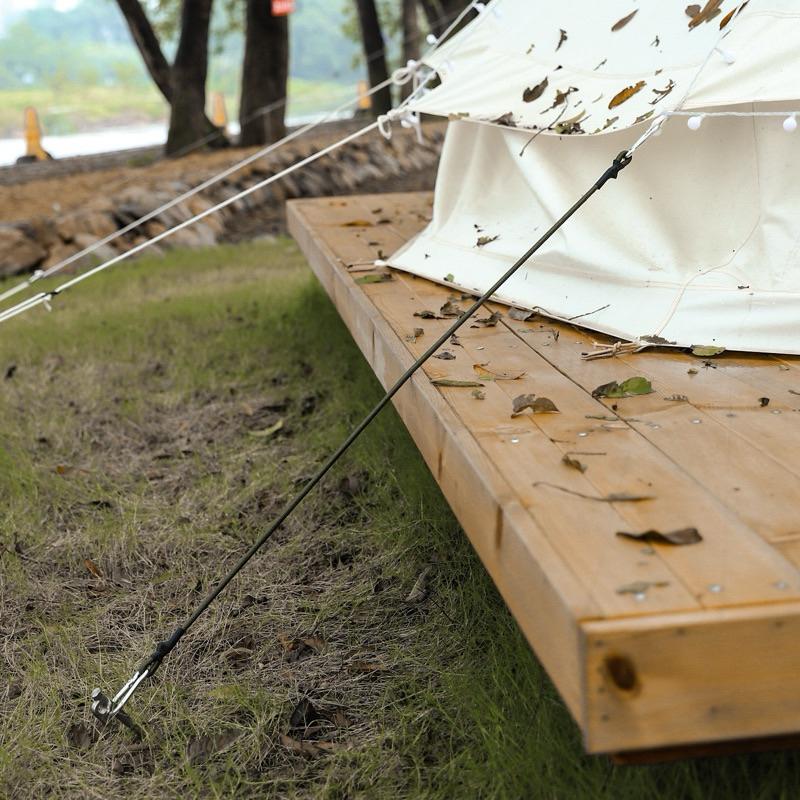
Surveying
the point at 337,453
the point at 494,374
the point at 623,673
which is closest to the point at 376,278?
the point at 494,374

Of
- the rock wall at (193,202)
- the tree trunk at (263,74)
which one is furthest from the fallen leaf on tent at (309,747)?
the tree trunk at (263,74)

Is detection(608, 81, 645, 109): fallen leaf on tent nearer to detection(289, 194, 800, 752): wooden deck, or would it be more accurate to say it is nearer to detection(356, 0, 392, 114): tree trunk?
detection(289, 194, 800, 752): wooden deck

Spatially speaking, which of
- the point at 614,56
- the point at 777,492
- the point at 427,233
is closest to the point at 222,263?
the point at 427,233

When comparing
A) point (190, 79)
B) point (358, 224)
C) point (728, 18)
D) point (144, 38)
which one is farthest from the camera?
point (144, 38)

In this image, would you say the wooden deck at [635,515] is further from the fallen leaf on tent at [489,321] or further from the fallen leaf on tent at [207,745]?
the fallen leaf on tent at [207,745]

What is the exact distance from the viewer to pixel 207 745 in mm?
1859

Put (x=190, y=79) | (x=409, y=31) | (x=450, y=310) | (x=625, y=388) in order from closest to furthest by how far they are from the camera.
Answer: (x=625, y=388), (x=450, y=310), (x=190, y=79), (x=409, y=31)

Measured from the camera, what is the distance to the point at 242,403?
378 centimetres

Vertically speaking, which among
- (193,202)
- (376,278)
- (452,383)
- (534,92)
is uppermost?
(534,92)

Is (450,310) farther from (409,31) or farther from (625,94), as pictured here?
(409,31)

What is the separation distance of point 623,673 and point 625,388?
95 centimetres

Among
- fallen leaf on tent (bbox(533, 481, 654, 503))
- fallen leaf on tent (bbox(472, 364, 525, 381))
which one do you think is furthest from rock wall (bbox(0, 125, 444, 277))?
fallen leaf on tent (bbox(533, 481, 654, 503))

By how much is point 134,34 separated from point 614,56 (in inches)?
363

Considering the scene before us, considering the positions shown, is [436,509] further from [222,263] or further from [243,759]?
[222,263]
